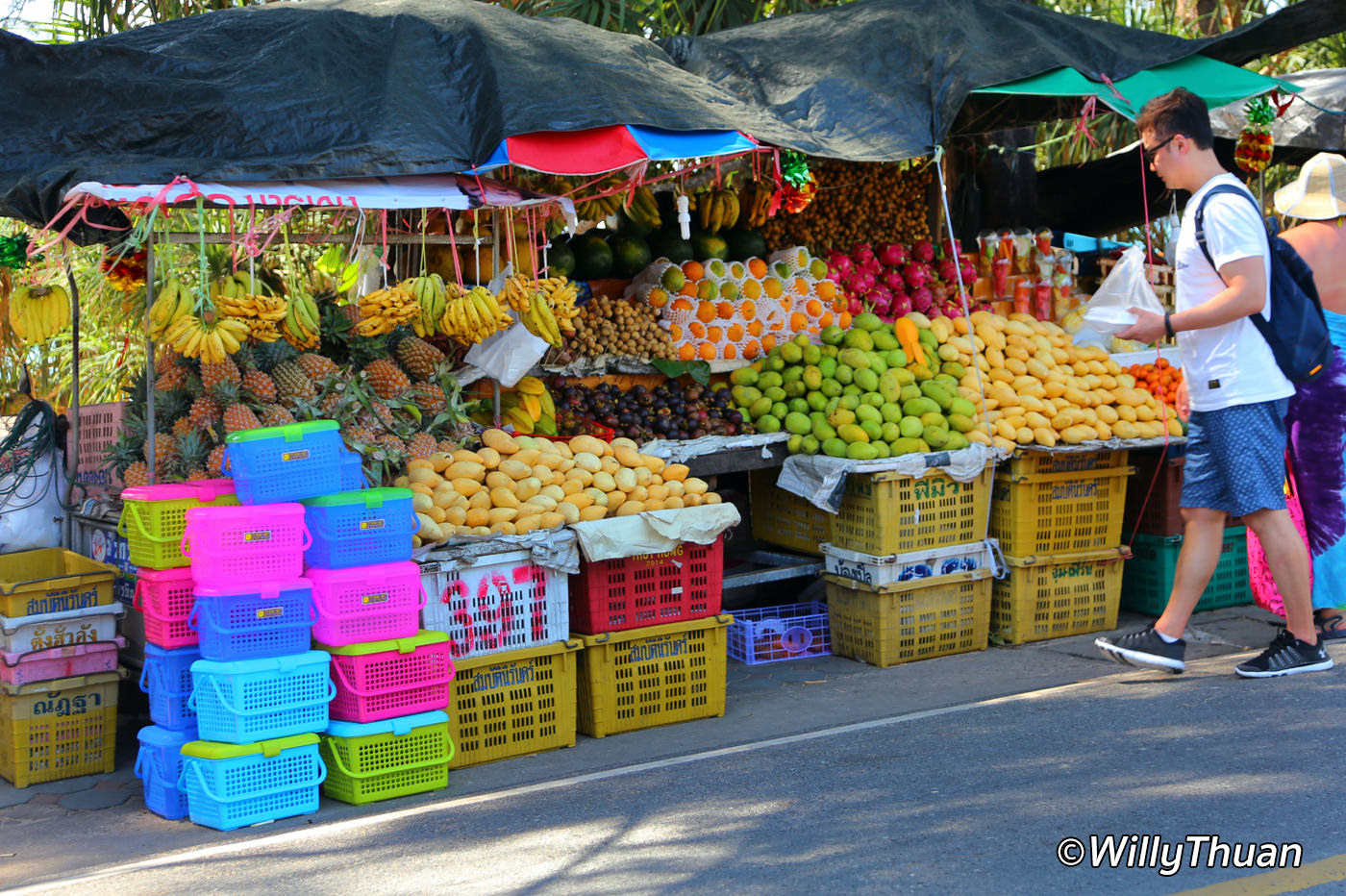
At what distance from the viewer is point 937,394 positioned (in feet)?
22.7

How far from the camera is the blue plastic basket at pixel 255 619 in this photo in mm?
4434

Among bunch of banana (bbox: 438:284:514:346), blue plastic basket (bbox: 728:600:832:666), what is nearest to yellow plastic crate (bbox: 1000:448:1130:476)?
blue plastic basket (bbox: 728:600:832:666)

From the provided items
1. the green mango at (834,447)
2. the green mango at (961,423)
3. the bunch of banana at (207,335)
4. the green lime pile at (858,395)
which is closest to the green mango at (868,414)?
the green lime pile at (858,395)

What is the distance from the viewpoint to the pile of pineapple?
5.44 meters

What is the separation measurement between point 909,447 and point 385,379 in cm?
258

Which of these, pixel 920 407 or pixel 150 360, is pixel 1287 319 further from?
pixel 150 360

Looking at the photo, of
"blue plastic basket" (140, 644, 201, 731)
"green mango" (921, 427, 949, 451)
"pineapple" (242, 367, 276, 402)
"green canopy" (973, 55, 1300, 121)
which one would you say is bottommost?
"blue plastic basket" (140, 644, 201, 731)

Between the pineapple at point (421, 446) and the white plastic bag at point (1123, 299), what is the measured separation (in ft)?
9.55

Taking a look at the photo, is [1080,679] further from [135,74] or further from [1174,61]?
[135,74]

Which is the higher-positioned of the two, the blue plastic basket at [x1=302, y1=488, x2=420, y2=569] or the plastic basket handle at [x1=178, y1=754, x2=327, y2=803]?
the blue plastic basket at [x1=302, y1=488, x2=420, y2=569]

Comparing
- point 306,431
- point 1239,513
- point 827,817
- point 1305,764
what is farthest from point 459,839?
point 1239,513

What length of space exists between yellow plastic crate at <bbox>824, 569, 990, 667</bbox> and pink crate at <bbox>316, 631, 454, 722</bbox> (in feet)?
8.17

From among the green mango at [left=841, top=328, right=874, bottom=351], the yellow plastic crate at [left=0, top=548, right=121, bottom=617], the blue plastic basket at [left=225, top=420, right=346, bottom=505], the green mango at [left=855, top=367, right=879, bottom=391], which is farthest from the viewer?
the green mango at [left=841, top=328, right=874, bottom=351]

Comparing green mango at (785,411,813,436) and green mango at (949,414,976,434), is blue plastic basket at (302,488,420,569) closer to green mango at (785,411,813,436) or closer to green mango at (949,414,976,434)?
green mango at (785,411,813,436)
